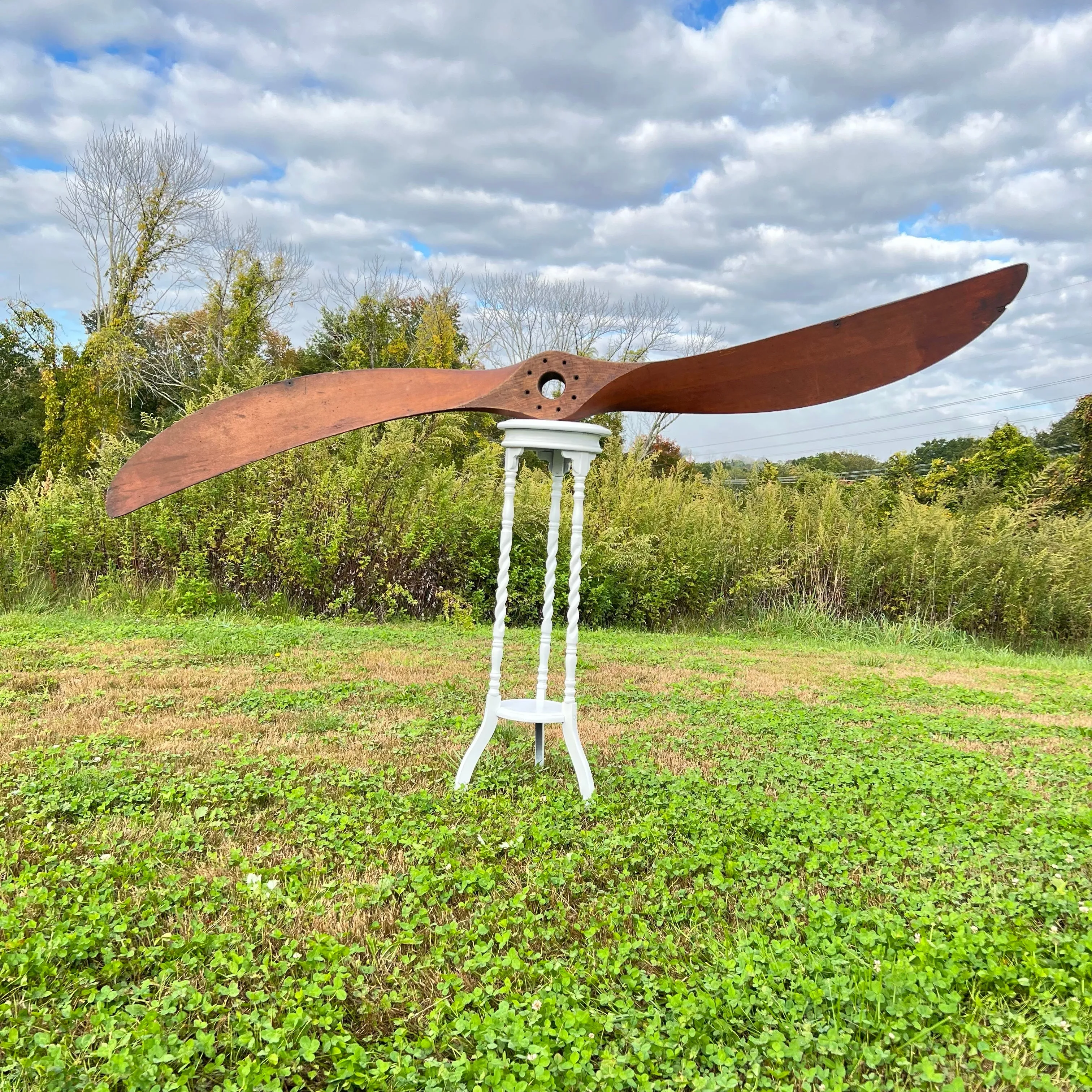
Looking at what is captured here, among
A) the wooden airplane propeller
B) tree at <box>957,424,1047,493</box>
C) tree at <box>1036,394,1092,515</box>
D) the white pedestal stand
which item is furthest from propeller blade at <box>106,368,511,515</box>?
tree at <box>957,424,1047,493</box>

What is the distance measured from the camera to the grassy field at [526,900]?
5.40ft

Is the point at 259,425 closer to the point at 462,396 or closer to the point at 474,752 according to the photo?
the point at 462,396

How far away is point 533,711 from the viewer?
10.3 ft

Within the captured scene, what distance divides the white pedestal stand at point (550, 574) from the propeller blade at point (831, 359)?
179 millimetres

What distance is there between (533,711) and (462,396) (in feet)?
4.31

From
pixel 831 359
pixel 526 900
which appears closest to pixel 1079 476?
pixel 831 359

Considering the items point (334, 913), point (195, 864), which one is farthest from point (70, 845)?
point (334, 913)

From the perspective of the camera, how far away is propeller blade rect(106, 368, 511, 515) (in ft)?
9.93

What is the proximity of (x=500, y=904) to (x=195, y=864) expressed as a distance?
3.20 ft

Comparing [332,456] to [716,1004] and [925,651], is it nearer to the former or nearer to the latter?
[925,651]

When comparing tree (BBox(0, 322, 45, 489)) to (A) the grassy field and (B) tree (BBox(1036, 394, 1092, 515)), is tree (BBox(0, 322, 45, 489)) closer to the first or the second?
(A) the grassy field

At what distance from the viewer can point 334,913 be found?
214 cm

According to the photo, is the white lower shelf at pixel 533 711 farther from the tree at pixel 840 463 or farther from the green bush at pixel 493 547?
the tree at pixel 840 463

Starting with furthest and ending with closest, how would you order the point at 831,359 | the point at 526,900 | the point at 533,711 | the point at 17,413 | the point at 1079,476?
Answer: the point at 17,413 < the point at 1079,476 < the point at 533,711 < the point at 831,359 < the point at 526,900
